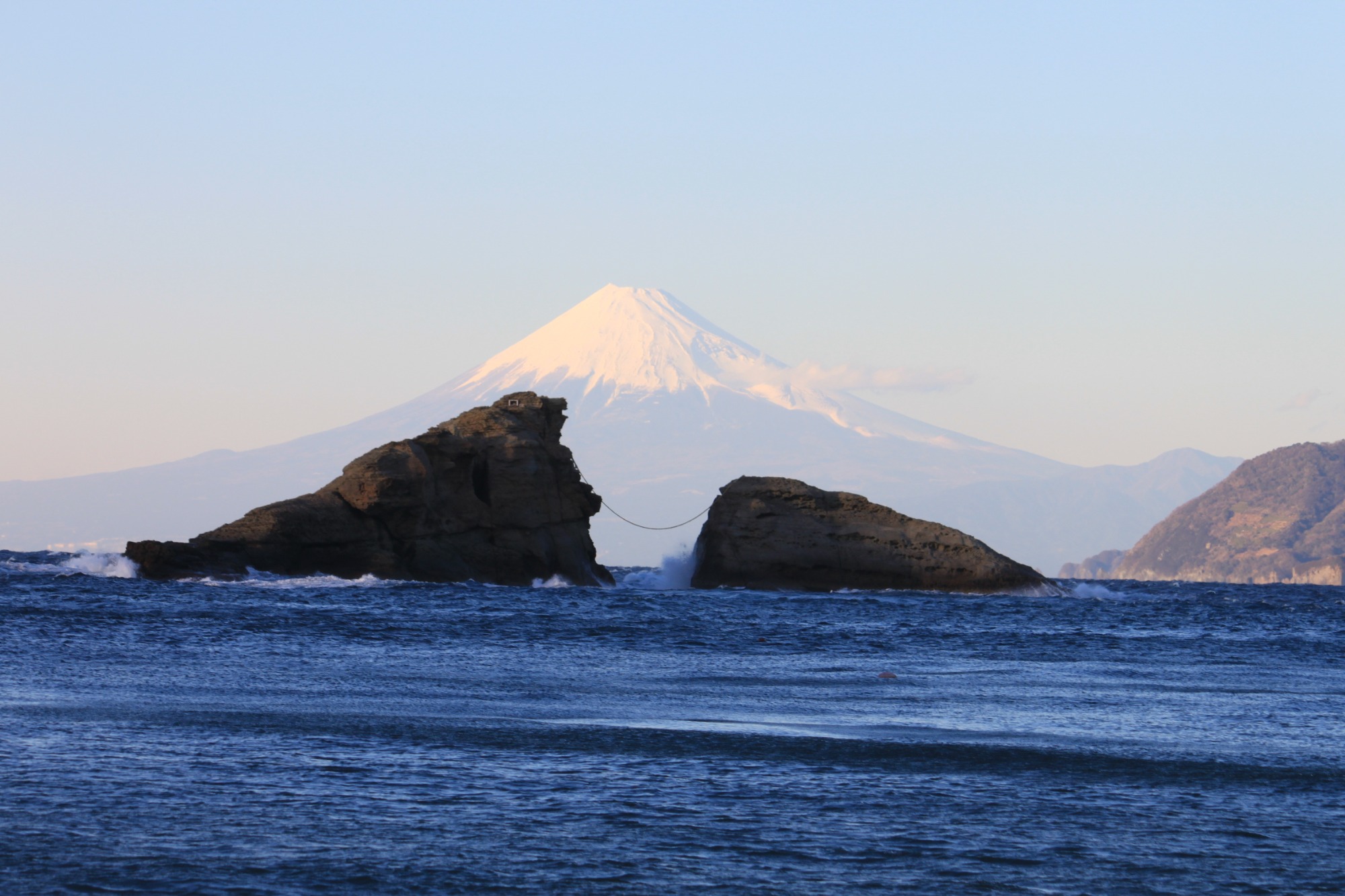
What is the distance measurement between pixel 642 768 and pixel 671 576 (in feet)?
226

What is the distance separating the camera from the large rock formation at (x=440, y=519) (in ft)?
190

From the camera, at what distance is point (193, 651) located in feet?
82.9

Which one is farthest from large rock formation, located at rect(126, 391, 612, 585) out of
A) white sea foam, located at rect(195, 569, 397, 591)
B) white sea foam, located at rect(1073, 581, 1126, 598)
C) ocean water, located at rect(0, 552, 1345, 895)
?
white sea foam, located at rect(1073, 581, 1126, 598)

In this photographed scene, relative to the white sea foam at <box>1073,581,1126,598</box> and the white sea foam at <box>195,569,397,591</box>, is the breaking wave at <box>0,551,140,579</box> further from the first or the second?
the white sea foam at <box>1073,581,1126,598</box>

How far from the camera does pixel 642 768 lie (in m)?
13.2

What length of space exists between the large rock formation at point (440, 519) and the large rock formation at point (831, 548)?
7657 mm

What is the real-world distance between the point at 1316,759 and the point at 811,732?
17.3 ft

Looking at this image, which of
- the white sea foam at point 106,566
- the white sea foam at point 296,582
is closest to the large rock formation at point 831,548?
the white sea foam at point 296,582

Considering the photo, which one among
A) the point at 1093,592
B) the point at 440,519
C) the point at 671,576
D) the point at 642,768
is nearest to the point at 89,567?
the point at 440,519

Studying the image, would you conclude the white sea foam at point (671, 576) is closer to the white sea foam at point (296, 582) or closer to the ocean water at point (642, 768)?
the white sea foam at point (296, 582)

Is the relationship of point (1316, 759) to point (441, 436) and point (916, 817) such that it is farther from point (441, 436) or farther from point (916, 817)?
point (441, 436)

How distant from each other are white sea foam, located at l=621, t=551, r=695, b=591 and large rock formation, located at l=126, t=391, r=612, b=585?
8.07 meters

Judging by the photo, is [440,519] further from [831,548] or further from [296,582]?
[831,548]

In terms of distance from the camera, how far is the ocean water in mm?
9141
